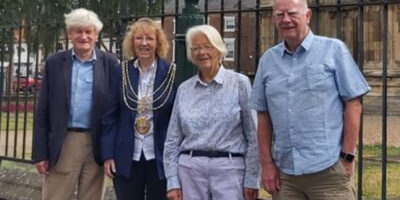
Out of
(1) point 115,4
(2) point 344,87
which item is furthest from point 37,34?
(2) point 344,87

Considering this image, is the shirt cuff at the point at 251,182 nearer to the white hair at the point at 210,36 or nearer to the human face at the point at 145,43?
the white hair at the point at 210,36

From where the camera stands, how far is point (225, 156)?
3.75m

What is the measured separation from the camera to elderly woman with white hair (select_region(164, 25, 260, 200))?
3.74m

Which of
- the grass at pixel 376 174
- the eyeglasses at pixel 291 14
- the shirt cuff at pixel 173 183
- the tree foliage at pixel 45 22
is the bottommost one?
the grass at pixel 376 174

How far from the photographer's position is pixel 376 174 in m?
9.54

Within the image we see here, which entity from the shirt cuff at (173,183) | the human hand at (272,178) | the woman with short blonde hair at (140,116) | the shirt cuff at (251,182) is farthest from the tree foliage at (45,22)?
the human hand at (272,178)

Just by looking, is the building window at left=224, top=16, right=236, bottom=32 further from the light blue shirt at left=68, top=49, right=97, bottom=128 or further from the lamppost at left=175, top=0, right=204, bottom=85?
the light blue shirt at left=68, top=49, right=97, bottom=128

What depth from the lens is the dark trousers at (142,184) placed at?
13.9 ft

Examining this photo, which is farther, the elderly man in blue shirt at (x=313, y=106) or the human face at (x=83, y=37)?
the human face at (x=83, y=37)

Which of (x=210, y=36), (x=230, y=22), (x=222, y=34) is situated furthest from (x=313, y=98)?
(x=230, y=22)

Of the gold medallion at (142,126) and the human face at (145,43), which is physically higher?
the human face at (145,43)

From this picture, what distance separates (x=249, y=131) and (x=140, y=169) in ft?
2.78

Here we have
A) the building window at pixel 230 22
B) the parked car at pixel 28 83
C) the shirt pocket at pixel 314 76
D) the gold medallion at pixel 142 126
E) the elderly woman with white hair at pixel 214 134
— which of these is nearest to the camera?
the shirt pocket at pixel 314 76

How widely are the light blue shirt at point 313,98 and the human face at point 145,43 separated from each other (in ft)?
3.37
